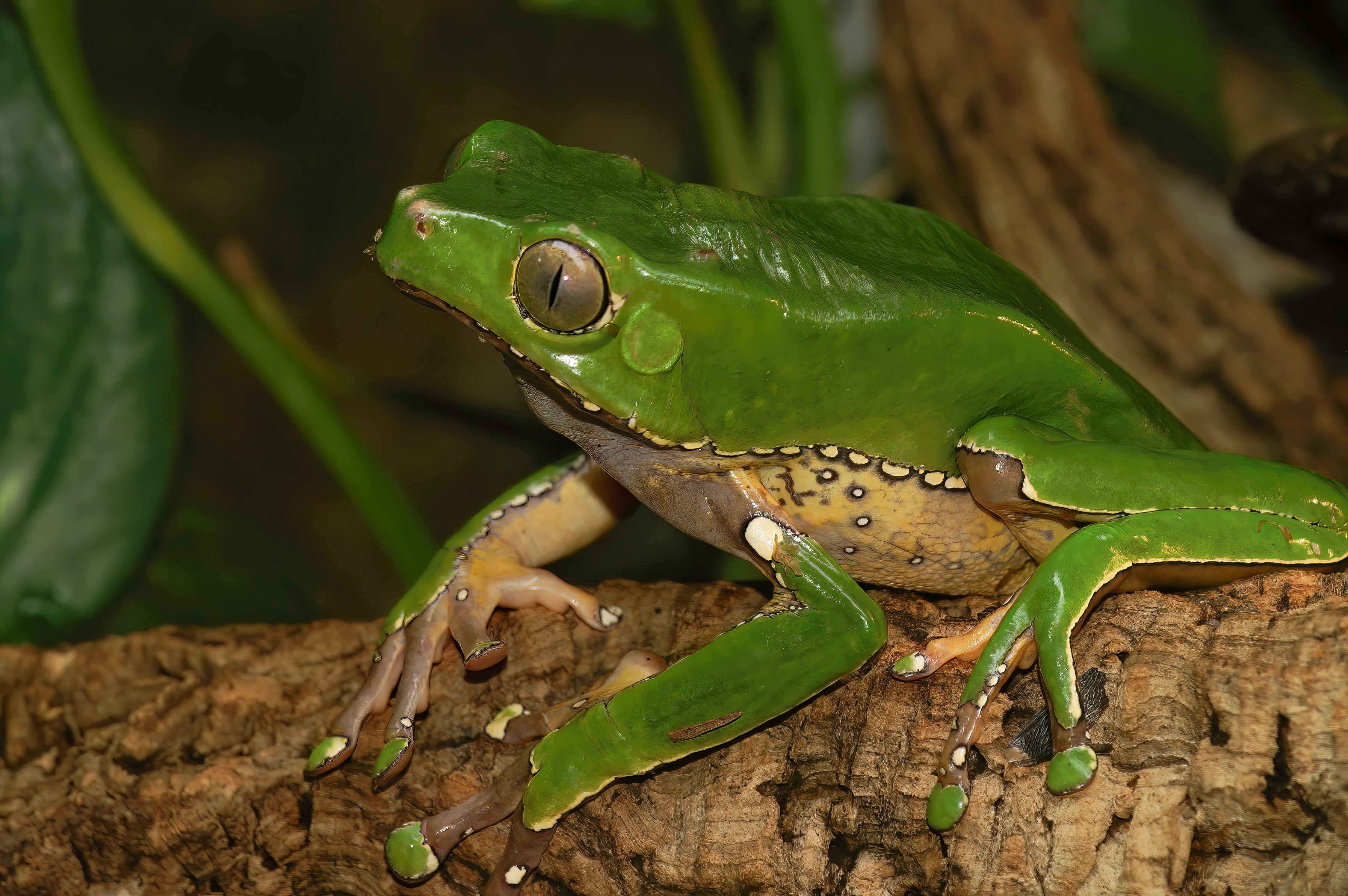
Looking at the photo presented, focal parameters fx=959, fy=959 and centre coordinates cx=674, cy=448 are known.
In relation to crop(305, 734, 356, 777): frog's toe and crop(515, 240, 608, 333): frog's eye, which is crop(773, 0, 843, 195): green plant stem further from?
crop(305, 734, 356, 777): frog's toe

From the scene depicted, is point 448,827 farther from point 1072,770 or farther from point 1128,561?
point 1128,561

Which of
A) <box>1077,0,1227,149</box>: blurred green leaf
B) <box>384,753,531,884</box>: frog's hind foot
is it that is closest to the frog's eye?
<box>384,753,531,884</box>: frog's hind foot

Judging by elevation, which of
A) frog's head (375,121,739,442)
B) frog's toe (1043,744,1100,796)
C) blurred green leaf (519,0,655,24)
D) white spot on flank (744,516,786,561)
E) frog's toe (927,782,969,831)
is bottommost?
frog's toe (927,782,969,831)

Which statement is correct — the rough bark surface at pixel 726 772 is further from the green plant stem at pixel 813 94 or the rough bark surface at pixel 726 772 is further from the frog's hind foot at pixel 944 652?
the green plant stem at pixel 813 94

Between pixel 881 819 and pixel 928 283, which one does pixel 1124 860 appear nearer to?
pixel 881 819

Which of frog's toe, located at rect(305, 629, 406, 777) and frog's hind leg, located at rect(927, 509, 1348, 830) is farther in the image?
frog's toe, located at rect(305, 629, 406, 777)

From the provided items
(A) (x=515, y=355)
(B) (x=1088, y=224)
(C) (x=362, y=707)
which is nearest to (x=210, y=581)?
(C) (x=362, y=707)

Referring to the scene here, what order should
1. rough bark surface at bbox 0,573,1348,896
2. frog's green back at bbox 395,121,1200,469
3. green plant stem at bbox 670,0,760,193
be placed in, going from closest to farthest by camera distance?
1. rough bark surface at bbox 0,573,1348,896
2. frog's green back at bbox 395,121,1200,469
3. green plant stem at bbox 670,0,760,193

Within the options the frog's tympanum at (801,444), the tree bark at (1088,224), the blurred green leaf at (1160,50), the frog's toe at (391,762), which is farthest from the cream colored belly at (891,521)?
the blurred green leaf at (1160,50)
